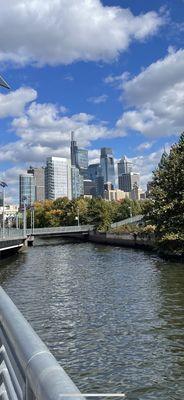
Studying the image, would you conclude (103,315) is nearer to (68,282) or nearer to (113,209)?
(68,282)

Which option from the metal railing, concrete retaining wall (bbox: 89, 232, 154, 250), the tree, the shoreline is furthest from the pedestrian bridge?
the tree

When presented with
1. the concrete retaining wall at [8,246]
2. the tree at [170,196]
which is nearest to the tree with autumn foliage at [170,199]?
the tree at [170,196]

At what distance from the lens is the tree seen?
5288 cm

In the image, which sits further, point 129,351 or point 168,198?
point 168,198

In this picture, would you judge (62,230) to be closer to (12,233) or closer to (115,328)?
(12,233)

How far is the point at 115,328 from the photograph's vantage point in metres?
19.0

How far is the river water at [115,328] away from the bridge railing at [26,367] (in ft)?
29.3

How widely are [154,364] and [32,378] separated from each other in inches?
492

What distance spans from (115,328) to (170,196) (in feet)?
120

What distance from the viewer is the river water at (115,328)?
522 inches

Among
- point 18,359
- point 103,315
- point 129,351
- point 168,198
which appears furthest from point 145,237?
point 18,359

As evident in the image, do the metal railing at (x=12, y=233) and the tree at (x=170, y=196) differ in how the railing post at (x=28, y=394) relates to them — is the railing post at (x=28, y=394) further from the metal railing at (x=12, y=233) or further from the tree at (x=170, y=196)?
the metal railing at (x=12, y=233)

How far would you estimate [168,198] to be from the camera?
54.8 meters

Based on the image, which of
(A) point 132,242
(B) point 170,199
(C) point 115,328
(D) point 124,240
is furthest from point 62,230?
(C) point 115,328
